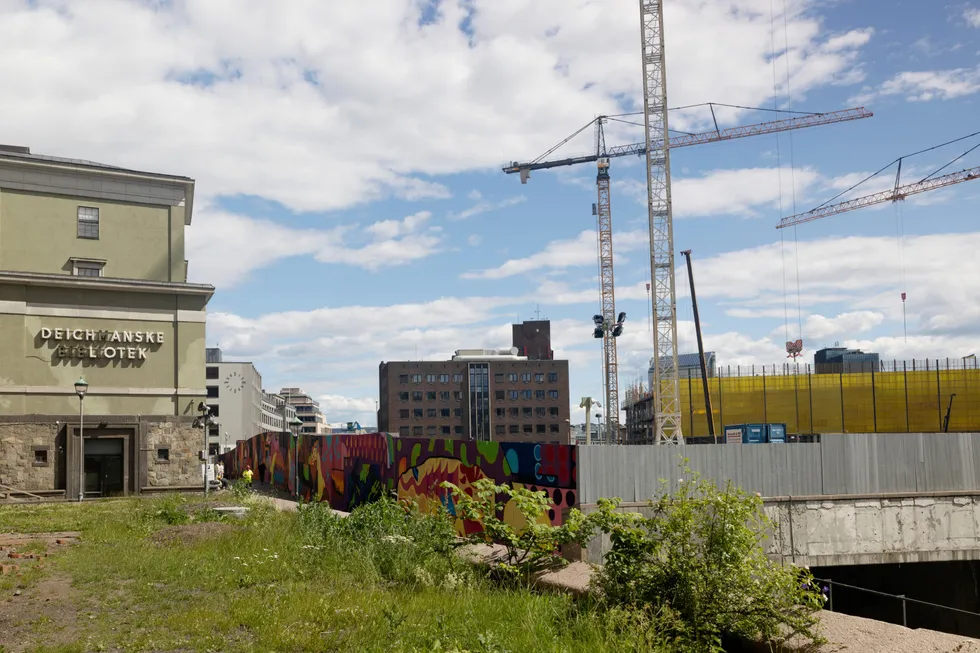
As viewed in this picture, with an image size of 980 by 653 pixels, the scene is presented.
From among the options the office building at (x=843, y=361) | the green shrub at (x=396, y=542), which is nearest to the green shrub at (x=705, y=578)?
the green shrub at (x=396, y=542)

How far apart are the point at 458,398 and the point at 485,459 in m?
132

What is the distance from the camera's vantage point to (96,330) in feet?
Result: 124

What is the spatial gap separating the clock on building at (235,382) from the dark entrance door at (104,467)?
3988 inches

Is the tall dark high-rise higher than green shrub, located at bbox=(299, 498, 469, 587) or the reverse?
higher

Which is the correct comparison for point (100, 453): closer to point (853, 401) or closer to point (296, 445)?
point (296, 445)

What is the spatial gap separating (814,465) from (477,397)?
129 meters

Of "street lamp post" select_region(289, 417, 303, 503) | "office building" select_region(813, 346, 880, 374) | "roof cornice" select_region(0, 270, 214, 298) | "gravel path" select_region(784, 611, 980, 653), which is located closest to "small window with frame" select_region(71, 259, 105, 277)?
"roof cornice" select_region(0, 270, 214, 298)

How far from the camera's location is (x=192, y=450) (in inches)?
1523

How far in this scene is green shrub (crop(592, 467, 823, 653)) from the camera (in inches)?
266

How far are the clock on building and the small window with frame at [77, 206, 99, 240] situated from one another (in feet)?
323

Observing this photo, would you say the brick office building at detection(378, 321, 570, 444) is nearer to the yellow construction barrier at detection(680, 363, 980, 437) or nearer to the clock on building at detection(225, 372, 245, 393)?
the clock on building at detection(225, 372, 245, 393)

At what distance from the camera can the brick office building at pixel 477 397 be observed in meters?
150

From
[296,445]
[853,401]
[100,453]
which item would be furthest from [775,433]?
[100,453]

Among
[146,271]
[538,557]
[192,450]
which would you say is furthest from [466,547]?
[146,271]
